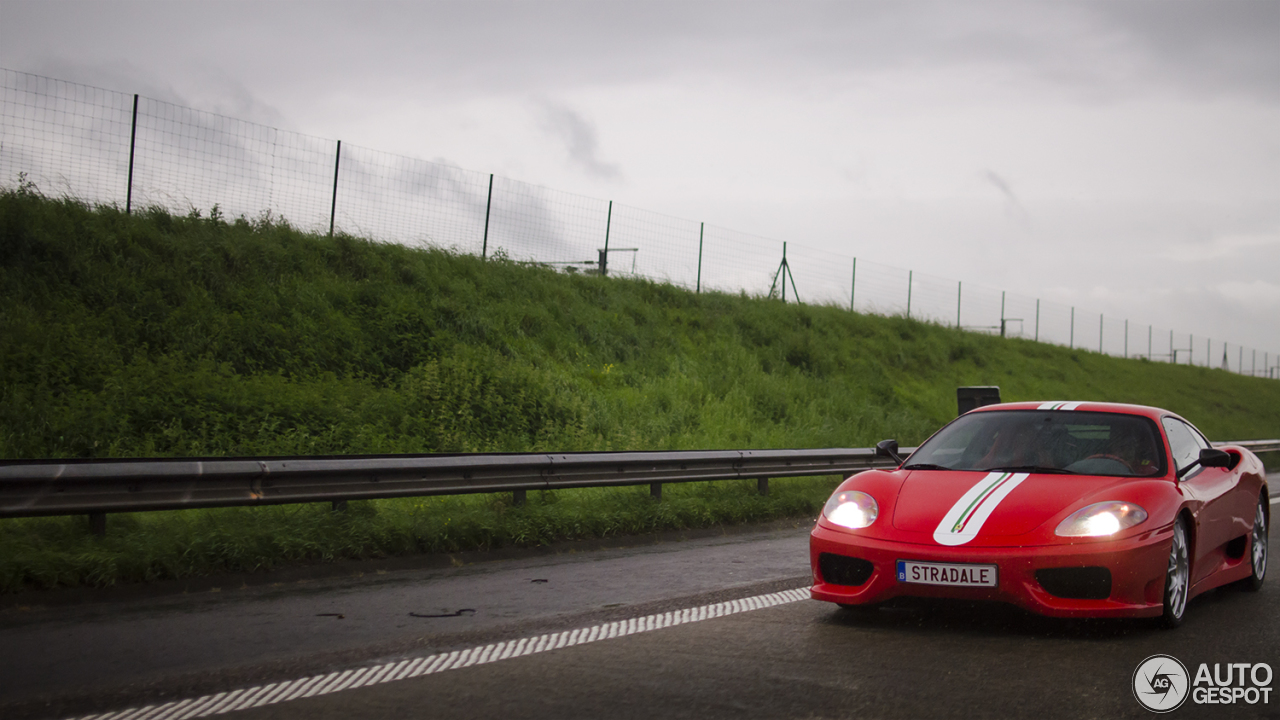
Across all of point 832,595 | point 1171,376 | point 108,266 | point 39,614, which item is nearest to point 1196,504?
point 832,595

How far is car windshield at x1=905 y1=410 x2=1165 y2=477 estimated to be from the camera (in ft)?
19.1

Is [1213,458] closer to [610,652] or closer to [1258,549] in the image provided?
[1258,549]

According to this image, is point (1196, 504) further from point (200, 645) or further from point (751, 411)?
point (751, 411)

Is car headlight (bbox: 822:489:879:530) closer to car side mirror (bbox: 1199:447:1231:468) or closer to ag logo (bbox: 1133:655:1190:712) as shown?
ag logo (bbox: 1133:655:1190:712)

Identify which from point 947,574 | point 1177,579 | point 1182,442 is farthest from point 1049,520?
point 1182,442

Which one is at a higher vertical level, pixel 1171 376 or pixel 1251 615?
pixel 1171 376

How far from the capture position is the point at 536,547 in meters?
8.47

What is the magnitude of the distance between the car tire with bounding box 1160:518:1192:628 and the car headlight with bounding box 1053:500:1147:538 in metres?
0.31

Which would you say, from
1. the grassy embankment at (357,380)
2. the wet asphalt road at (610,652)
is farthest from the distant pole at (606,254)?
the wet asphalt road at (610,652)

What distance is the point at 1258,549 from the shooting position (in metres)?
7.00

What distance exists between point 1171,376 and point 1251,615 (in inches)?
1481

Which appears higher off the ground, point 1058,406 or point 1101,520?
point 1058,406

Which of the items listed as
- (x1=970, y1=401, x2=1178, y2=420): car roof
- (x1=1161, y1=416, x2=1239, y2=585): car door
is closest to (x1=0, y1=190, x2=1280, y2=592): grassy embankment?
(x1=970, y1=401, x2=1178, y2=420): car roof

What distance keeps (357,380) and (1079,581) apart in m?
11.3
